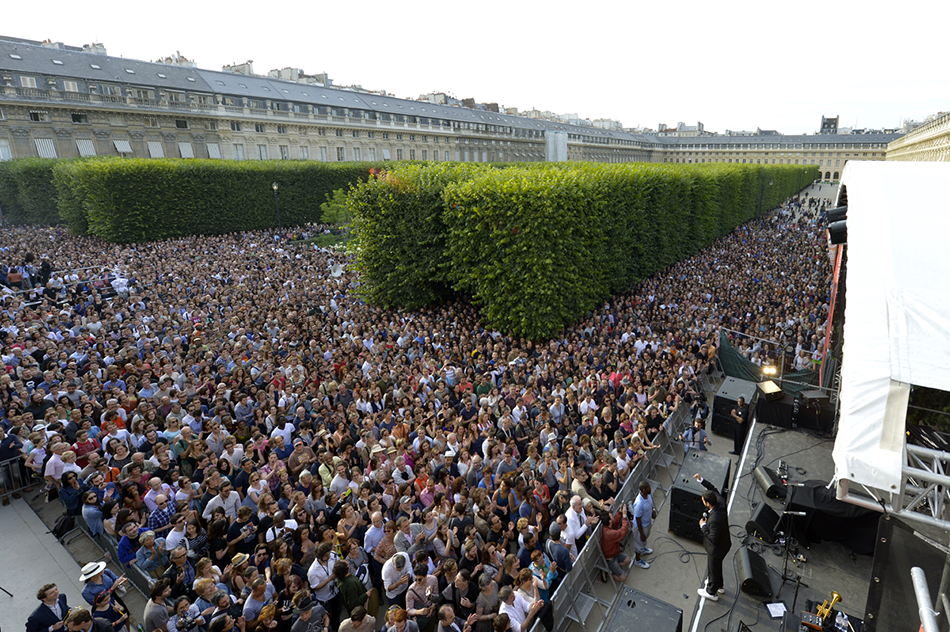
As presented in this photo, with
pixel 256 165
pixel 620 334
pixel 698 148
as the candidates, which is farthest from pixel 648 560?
pixel 698 148

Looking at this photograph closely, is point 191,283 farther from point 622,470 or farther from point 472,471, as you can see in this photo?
point 622,470

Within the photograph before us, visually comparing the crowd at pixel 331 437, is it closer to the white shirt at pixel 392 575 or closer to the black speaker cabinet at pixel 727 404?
the white shirt at pixel 392 575

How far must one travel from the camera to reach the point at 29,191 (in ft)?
130

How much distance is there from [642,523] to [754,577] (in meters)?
1.94

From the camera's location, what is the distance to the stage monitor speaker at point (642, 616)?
6.14 metres

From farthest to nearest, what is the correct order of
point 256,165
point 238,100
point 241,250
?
point 238,100 → point 256,165 → point 241,250

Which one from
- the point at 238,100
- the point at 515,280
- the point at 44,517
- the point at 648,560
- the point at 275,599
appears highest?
the point at 238,100

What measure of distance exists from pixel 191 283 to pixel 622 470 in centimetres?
1964

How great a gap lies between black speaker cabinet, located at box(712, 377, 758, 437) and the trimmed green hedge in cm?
2089

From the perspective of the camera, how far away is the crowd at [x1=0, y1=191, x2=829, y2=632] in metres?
6.31

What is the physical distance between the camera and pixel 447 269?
20172 millimetres

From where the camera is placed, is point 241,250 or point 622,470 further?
point 241,250

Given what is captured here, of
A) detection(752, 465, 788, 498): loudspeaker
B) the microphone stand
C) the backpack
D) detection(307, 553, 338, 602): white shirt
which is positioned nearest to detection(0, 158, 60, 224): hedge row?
the backpack

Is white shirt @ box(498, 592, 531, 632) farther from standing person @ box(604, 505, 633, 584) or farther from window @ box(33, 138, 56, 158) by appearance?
window @ box(33, 138, 56, 158)
